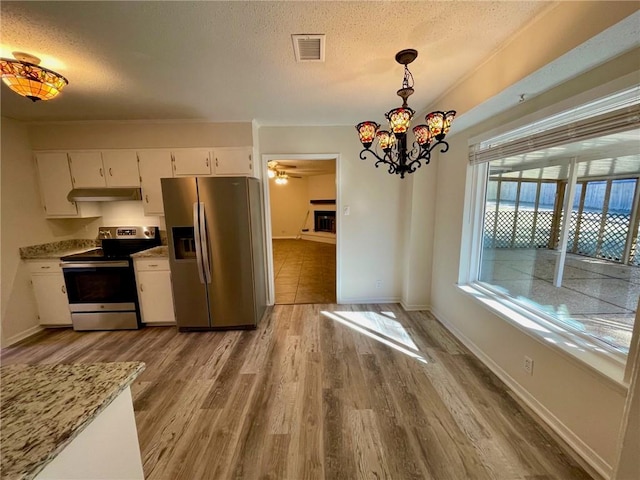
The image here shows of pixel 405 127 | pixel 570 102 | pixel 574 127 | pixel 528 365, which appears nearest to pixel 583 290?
pixel 528 365

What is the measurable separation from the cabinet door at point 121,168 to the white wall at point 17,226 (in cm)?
85

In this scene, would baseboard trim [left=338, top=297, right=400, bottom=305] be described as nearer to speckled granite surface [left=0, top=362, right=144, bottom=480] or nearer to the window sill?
the window sill

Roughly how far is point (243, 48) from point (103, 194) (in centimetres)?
271

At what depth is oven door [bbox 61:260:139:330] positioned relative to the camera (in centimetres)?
295

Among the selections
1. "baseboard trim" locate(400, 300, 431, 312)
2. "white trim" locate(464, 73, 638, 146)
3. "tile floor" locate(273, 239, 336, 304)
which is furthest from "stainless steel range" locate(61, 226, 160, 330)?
"white trim" locate(464, 73, 638, 146)

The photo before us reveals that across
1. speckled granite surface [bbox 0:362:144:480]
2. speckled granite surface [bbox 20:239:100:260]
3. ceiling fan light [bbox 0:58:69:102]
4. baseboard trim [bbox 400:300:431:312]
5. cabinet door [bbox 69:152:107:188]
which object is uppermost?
ceiling fan light [bbox 0:58:69:102]

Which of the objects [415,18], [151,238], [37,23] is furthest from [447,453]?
[151,238]

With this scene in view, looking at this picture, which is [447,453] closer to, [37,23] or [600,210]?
[600,210]

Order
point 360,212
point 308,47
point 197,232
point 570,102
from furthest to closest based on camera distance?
point 360,212 → point 197,232 → point 308,47 → point 570,102

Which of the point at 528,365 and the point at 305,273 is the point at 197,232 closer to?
the point at 305,273

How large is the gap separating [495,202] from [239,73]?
8.68 ft

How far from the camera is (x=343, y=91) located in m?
2.40

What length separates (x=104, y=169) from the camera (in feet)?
10.4

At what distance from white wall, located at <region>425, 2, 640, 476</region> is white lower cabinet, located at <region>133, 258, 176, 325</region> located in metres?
3.41
